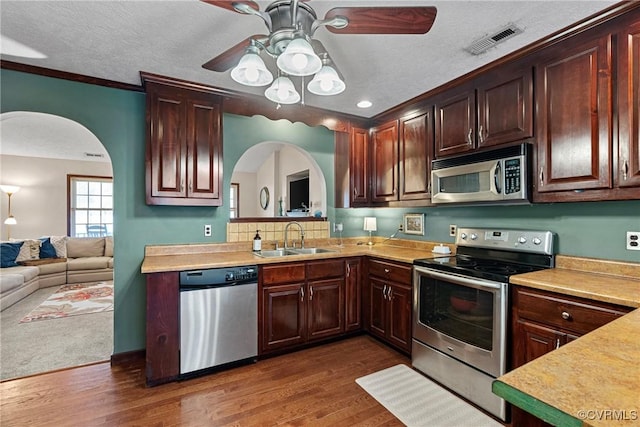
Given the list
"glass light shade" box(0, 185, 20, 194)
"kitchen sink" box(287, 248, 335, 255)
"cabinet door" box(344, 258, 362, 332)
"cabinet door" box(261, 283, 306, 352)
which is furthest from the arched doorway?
"cabinet door" box(344, 258, 362, 332)

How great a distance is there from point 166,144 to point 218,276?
4.06ft

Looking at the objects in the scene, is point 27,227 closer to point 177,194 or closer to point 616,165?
point 177,194

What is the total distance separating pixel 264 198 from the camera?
7.99 meters

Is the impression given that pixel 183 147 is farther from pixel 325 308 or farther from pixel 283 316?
pixel 325 308

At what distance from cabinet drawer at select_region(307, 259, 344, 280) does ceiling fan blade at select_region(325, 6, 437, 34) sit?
2.01m

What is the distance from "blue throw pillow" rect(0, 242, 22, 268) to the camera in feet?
16.7

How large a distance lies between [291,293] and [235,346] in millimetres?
638

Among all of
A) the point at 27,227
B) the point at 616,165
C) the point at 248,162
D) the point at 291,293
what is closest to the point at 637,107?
the point at 616,165

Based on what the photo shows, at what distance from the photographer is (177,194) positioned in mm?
2777

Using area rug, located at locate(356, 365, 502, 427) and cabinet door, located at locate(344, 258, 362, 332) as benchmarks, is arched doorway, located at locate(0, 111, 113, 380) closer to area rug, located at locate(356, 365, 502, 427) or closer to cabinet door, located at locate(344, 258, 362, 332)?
cabinet door, located at locate(344, 258, 362, 332)

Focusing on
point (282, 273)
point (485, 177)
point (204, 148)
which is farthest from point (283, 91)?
point (485, 177)

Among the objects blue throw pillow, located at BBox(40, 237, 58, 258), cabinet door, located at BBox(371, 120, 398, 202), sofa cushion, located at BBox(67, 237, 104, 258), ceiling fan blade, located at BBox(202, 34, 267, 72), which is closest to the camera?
ceiling fan blade, located at BBox(202, 34, 267, 72)

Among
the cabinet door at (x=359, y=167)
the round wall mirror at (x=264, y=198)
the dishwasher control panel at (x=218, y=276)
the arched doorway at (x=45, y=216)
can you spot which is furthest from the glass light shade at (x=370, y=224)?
the round wall mirror at (x=264, y=198)

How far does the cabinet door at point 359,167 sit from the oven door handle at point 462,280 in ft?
4.40
